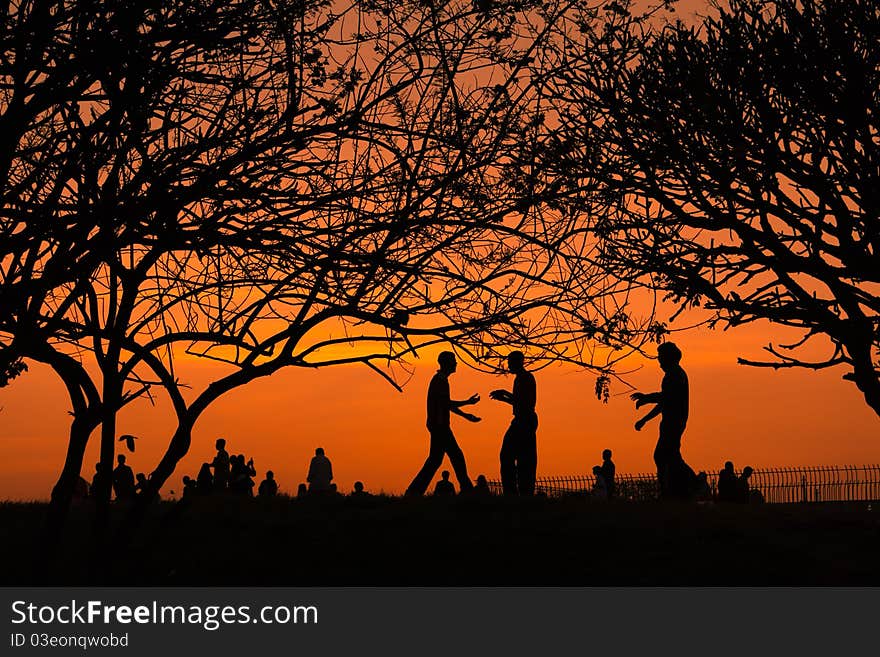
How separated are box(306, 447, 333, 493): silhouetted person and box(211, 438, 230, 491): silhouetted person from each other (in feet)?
6.36

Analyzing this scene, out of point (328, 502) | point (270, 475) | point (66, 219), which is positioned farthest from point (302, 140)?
point (270, 475)

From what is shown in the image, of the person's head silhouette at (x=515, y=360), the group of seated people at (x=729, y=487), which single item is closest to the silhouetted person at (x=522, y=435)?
the person's head silhouette at (x=515, y=360)

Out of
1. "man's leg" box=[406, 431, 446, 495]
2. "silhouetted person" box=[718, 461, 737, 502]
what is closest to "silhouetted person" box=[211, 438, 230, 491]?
"man's leg" box=[406, 431, 446, 495]

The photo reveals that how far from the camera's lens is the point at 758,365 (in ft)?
→ 60.2

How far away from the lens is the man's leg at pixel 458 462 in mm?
18125

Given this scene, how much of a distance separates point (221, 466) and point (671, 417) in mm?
10072

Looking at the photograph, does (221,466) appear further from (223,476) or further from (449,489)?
(449,489)

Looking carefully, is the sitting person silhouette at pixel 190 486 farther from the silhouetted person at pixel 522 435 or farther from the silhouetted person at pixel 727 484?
the silhouetted person at pixel 727 484

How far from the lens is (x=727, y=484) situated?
22703mm

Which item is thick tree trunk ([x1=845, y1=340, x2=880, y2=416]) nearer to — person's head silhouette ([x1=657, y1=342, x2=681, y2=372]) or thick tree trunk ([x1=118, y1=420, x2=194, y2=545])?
person's head silhouette ([x1=657, y1=342, x2=681, y2=372])

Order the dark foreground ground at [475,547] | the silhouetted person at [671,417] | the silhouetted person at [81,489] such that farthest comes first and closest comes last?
the silhouetted person at [81,489]
the silhouetted person at [671,417]
the dark foreground ground at [475,547]

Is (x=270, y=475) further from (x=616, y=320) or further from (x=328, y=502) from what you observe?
(x=616, y=320)

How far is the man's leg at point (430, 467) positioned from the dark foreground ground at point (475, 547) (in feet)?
6.36

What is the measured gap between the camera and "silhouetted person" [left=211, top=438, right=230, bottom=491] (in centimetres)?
2395
